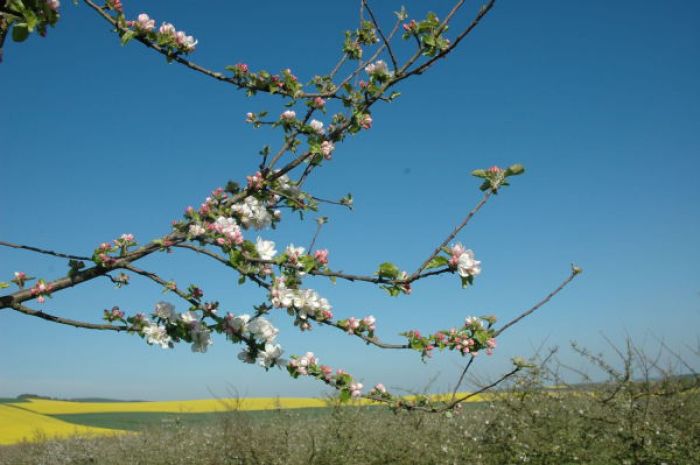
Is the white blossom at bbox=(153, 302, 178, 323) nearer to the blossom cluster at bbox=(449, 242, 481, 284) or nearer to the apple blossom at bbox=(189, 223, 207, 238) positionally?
the apple blossom at bbox=(189, 223, 207, 238)

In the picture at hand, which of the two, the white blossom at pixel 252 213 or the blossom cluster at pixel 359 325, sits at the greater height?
the white blossom at pixel 252 213

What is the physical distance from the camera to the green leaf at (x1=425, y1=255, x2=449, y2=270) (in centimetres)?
253

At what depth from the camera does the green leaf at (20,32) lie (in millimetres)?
1934

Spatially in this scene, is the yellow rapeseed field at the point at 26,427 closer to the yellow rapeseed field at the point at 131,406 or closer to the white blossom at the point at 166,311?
the yellow rapeseed field at the point at 131,406

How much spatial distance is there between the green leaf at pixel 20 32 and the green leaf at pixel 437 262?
1834 mm

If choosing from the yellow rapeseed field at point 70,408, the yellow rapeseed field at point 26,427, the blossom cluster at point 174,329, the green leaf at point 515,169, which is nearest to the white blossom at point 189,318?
the blossom cluster at point 174,329

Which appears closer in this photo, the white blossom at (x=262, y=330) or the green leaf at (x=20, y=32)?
the green leaf at (x=20, y=32)

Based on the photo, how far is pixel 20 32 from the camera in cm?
194

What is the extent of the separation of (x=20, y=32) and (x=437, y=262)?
188 centimetres

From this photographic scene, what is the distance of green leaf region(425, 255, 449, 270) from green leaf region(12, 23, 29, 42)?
183 cm

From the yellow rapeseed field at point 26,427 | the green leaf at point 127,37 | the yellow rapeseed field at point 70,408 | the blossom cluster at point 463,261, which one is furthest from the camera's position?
the yellow rapeseed field at point 70,408

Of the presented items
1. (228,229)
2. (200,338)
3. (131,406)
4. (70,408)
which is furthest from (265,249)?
(131,406)

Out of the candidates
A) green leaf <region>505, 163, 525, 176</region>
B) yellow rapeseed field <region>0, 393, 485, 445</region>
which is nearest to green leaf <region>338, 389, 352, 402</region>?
green leaf <region>505, 163, 525, 176</region>

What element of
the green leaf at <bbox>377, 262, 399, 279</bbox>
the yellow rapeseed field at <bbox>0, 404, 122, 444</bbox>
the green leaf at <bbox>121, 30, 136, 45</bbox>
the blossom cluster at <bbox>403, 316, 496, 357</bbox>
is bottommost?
the yellow rapeseed field at <bbox>0, 404, 122, 444</bbox>
